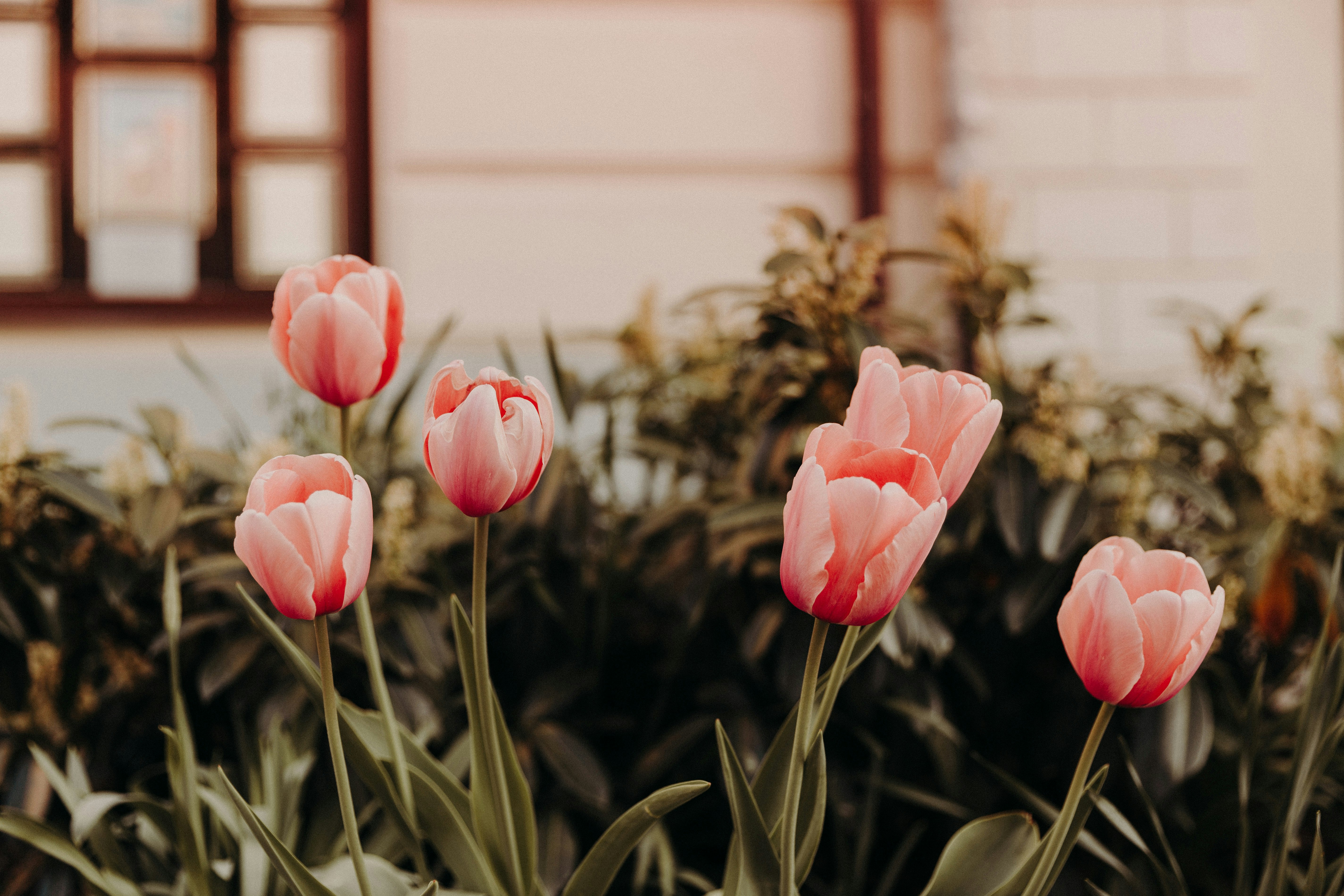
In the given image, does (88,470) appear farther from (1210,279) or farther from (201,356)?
(1210,279)

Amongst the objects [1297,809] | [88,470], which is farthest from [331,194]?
[1297,809]

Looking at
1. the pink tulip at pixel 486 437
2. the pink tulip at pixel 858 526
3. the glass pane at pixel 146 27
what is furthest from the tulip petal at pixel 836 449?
the glass pane at pixel 146 27

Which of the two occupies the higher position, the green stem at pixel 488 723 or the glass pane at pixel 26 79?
the glass pane at pixel 26 79

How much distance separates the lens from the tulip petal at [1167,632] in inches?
14.4

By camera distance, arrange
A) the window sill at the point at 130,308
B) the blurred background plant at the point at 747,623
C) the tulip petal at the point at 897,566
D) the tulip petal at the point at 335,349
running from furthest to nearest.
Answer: the window sill at the point at 130,308 < the blurred background plant at the point at 747,623 < the tulip petal at the point at 335,349 < the tulip petal at the point at 897,566

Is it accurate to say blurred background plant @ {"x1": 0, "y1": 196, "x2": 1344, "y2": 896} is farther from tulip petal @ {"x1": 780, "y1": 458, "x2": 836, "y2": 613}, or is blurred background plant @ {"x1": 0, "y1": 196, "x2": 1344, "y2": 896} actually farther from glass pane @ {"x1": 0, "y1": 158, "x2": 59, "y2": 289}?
glass pane @ {"x1": 0, "y1": 158, "x2": 59, "y2": 289}

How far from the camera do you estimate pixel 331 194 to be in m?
1.74

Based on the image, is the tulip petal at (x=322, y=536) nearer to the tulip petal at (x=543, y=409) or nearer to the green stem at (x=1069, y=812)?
the tulip petal at (x=543, y=409)

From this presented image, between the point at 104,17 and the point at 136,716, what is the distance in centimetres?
155

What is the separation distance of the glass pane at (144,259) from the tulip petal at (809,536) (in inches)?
69.2

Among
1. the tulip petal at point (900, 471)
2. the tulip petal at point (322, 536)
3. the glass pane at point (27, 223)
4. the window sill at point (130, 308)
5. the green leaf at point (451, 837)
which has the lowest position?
the green leaf at point (451, 837)

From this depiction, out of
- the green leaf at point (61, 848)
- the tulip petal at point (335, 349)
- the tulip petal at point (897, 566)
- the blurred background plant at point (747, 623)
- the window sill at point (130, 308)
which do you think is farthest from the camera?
the window sill at point (130, 308)

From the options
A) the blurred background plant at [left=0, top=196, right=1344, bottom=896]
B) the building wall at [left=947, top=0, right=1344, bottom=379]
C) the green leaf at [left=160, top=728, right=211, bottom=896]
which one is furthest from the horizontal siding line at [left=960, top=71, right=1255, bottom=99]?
the green leaf at [left=160, top=728, right=211, bottom=896]

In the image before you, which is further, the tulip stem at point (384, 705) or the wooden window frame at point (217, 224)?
the wooden window frame at point (217, 224)
